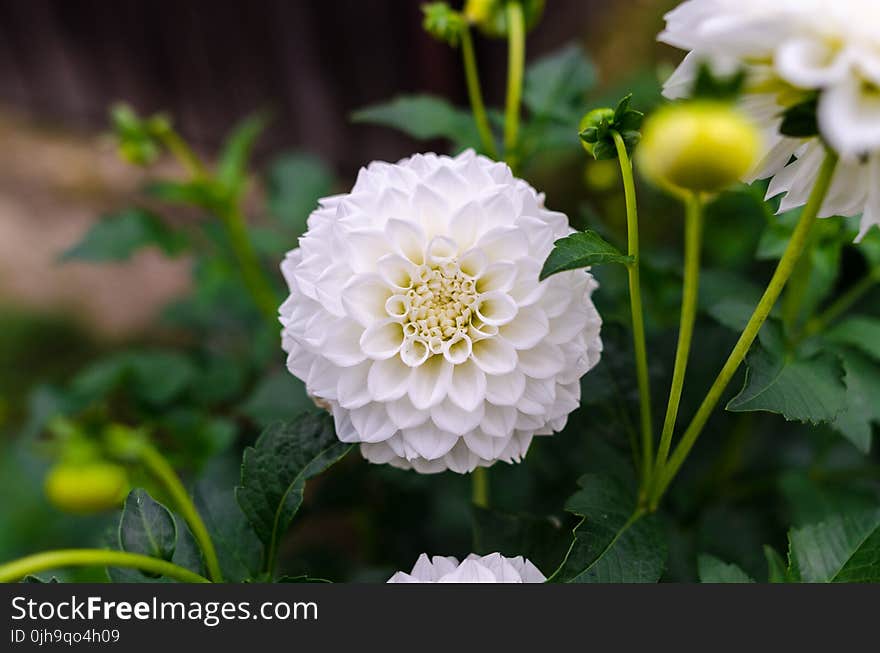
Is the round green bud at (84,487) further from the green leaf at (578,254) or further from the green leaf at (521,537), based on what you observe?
the green leaf at (578,254)

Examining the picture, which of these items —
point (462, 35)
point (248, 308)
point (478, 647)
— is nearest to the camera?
point (478, 647)

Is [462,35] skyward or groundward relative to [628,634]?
skyward

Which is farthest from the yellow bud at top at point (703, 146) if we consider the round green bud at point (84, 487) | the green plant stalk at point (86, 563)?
the round green bud at point (84, 487)

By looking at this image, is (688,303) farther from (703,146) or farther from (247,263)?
(247,263)

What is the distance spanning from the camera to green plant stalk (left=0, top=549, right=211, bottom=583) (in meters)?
0.50

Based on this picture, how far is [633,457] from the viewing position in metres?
0.77

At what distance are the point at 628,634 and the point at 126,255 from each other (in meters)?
0.95

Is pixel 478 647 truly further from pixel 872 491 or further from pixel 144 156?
pixel 144 156

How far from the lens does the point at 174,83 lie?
2557mm

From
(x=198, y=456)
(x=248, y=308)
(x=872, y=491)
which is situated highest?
(x=248, y=308)

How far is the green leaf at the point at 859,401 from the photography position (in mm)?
717

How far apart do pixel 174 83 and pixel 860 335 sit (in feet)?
7.49

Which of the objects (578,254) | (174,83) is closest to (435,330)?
(578,254)

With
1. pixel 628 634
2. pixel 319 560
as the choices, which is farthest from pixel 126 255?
pixel 628 634
